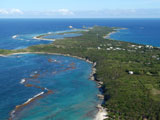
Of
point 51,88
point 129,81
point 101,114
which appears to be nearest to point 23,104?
point 51,88

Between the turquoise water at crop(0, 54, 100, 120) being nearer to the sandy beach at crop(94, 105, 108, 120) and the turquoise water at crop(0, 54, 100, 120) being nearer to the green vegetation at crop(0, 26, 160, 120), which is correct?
the sandy beach at crop(94, 105, 108, 120)

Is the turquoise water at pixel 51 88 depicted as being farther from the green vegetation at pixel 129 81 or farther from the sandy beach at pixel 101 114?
the green vegetation at pixel 129 81

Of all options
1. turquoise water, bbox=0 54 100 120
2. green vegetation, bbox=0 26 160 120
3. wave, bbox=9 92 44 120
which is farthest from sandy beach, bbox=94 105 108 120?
wave, bbox=9 92 44 120

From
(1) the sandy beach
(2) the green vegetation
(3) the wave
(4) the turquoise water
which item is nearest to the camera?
(1) the sandy beach

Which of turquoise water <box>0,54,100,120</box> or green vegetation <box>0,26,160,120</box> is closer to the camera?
green vegetation <box>0,26,160,120</box>

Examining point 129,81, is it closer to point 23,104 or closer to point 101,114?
point 101,114

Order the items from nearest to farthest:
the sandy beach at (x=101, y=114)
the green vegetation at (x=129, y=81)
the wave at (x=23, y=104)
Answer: the sandy beach at (x=101, y=114)
the green vegetation at (x=129, y=81)
the wave at (x=23, y=104)

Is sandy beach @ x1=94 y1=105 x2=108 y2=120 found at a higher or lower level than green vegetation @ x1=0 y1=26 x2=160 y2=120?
lower

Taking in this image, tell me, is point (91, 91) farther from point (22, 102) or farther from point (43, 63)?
point (43, 63)

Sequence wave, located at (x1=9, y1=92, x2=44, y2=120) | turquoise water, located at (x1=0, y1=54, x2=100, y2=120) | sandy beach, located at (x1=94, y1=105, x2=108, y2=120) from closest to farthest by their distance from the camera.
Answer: sandy beach, located at (x1=94, y1=105, x2=108, y2=120) → wave, located at (x1=9, y1=92, x2=44, y2=120) → turquoise water, located at (x1=0, y1=54, x2=100, y2=120)

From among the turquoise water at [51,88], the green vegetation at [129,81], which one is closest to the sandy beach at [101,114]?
the green vegetation at [129,81]
